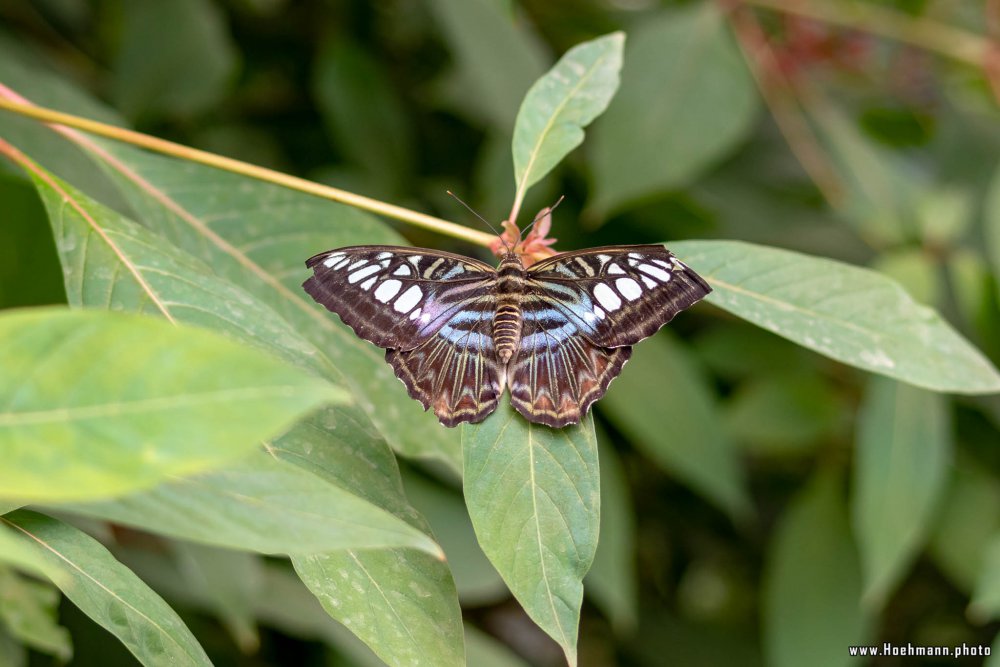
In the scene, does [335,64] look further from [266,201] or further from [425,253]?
[425,253]

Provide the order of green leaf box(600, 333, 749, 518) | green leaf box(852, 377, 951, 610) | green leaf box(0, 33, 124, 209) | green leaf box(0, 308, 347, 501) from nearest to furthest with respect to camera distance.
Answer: green leaf box(0, 308, 347, 501) < green leaf box(0, 33, 124, 209) < green leaf box(852, 377, 951, 610) < green leaf box(600, 333, 749, 518)

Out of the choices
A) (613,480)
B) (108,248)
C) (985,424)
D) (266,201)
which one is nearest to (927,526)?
(985,424)

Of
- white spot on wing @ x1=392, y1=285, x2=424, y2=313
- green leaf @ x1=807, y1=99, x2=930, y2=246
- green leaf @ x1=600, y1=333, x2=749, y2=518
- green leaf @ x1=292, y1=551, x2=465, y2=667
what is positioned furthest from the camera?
green leaf @ x1=807, y1=99, x2=930, y2=246

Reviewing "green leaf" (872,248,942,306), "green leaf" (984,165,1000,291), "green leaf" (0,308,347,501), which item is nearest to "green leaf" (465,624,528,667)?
"green leaf" (872,248,942,306)

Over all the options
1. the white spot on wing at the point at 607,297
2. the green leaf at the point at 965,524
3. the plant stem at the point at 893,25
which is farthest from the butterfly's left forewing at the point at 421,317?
the plant stem at the point at 893,25

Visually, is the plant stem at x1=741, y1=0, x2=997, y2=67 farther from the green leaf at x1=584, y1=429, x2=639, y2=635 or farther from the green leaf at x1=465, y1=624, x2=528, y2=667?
the green leaf at x1=465, y1=624, x2=528, y2=667

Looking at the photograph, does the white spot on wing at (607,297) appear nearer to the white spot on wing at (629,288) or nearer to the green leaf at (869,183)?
the white spot on wing at (629,288)

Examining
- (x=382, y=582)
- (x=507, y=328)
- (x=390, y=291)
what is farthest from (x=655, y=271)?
(x=382, y=582)

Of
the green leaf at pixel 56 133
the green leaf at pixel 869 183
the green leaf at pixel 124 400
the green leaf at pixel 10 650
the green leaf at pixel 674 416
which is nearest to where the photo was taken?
the green leaf at pixel 124 400
